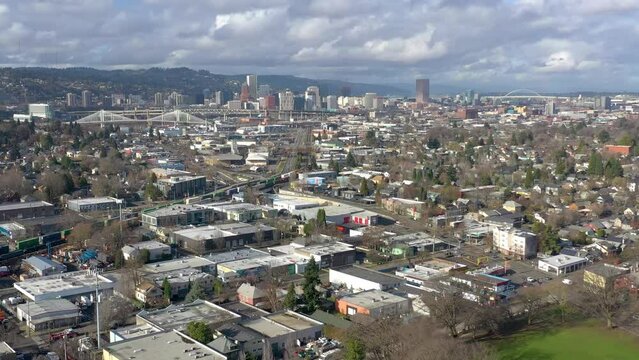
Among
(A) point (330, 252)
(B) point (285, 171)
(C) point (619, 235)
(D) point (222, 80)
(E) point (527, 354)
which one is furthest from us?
(D) point (222, 80)

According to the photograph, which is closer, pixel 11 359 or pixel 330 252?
pixel 11 359

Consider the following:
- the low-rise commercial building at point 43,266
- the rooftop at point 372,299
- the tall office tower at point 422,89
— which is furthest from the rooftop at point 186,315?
the tall office tower at point 422,89

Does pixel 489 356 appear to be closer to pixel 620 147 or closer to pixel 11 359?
pixel 11 359

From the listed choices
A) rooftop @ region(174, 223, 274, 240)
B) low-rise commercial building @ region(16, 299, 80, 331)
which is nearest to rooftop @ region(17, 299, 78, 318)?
low-rise commercial building @ region(16, 299, 80, 331)

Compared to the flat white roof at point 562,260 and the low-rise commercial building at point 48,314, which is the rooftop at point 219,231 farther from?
the flat white roof at point 562,260

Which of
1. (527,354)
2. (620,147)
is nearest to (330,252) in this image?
(527,354)
